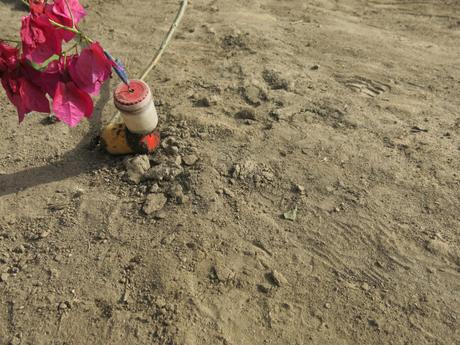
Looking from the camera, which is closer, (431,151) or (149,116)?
(149,116)

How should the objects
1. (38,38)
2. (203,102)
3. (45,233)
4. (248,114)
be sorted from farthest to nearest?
1. (203,102)
2. (248,114)
3. (45,233)
4. (38,38)

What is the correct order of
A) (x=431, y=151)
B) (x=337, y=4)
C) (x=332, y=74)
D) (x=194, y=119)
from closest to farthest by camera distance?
(x=431, y=151), (x=194, y=119), (x=332, y=74), (x=337, y=4)

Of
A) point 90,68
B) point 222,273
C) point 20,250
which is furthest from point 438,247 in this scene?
point 20,250

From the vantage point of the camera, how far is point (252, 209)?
92.4 inches

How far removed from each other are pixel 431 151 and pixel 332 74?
99cm

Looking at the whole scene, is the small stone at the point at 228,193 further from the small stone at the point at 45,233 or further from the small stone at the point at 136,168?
the small stone at the point at 45,233

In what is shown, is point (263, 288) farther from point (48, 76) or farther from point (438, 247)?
point (48, 76)

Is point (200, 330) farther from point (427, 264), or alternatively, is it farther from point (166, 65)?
point (166, 65)

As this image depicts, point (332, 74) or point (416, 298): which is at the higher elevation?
point (332, 74)

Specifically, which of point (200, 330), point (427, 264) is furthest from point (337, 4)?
point (200, 330)

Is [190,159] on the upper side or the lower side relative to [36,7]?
lower

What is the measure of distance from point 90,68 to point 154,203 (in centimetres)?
120

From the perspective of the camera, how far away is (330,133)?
273 centimetres

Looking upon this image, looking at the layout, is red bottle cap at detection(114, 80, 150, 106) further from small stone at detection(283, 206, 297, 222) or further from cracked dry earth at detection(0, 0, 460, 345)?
small stone at detection(283, 206, 297, 222)
